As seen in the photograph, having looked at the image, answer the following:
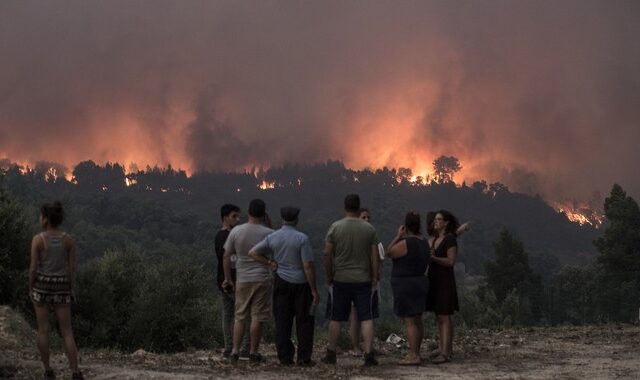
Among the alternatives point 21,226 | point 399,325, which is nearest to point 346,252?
point 399,325

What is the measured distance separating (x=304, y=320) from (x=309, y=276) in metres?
0.72

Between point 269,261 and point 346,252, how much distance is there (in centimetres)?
115

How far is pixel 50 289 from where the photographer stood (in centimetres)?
958

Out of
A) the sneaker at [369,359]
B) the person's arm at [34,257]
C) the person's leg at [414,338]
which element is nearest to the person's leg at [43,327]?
the person's arm at [34,257]

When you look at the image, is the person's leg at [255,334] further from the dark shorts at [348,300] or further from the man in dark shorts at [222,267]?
the dark shorts at [348,300]

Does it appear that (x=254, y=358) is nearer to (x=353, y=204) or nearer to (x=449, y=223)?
(x=353, y=204)

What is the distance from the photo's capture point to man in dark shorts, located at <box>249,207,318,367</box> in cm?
1124

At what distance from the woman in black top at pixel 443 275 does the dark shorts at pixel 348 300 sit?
120 cm

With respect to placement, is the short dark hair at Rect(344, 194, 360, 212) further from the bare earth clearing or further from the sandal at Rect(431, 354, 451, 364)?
the sandal at Rect(431, 354, 451, 364)

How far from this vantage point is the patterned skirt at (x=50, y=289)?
31.3ft

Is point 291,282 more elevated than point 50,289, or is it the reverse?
point 291,282

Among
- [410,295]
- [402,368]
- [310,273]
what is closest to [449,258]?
[410,295]

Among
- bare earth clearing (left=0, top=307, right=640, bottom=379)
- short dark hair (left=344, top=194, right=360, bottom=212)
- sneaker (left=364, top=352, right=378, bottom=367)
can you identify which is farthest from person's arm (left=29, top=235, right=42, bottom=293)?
sneaker (left=364, top=352, right=378, bottom=367)

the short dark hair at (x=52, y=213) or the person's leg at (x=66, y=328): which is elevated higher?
the short dark hair at (x=52, y=213)
